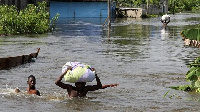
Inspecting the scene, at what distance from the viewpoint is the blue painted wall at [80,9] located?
79500 millimetres

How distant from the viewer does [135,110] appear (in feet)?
44.1

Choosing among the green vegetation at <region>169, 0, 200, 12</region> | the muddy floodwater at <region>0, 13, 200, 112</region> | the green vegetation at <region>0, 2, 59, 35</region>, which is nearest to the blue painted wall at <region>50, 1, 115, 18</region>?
the green vegetation at <region>0, 2, 59, 35</region>

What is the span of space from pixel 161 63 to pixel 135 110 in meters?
10.8

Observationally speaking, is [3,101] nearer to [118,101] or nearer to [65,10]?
[118,101]

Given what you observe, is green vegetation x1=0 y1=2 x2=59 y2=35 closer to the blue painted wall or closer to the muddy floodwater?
the muddy floodwater

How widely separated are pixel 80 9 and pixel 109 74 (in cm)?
6197

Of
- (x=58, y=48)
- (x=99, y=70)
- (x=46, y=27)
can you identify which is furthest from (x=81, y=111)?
(x=46, y=27)

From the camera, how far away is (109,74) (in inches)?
821

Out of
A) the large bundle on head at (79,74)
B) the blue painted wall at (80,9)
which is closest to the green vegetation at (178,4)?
the blue painted wall at (80,9)

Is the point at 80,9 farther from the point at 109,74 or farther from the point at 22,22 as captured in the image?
the point at 109,74

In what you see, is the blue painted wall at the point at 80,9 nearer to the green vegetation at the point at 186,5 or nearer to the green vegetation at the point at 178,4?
the green vegetation at the point at 178,4

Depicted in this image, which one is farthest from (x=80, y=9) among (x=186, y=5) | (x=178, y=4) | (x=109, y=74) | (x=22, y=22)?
(x=186, y=5)

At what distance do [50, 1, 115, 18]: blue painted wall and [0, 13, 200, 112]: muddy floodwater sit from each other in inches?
1645

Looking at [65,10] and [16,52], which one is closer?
[16,52]
